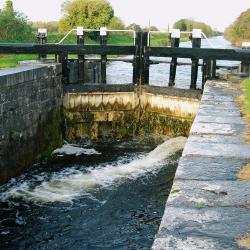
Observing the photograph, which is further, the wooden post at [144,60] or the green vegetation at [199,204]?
the wooden post at [144,60]

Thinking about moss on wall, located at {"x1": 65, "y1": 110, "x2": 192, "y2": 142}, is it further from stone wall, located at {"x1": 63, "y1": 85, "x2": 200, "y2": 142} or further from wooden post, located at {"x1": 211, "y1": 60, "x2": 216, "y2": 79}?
wooden post, located at {"x1": 211, "y1": 60, "x2": 216, "y2": 79}

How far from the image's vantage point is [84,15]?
35844mm

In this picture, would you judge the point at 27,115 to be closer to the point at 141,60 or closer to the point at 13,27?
the point at 141,60

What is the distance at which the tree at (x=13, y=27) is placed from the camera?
2403 cm

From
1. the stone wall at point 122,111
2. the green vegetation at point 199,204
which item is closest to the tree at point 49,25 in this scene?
the stone wall at point 122,111

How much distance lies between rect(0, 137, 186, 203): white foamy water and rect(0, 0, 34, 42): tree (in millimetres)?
16632

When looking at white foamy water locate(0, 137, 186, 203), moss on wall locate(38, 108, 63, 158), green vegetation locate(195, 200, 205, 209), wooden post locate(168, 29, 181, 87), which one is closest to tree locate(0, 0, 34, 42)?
moss on wall locate(38, 108, 63, 158)

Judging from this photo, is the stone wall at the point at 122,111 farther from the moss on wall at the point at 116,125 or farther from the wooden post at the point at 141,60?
the wooden post at the point at 141,60

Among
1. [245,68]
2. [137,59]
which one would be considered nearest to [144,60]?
[137,59]

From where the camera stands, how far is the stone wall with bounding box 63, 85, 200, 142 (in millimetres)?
10773

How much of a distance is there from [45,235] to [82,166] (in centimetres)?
314

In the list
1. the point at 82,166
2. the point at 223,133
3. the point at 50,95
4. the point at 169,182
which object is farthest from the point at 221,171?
the point at 50,95

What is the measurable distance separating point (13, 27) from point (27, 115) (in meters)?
16.8

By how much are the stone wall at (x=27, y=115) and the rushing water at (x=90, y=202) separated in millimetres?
418
